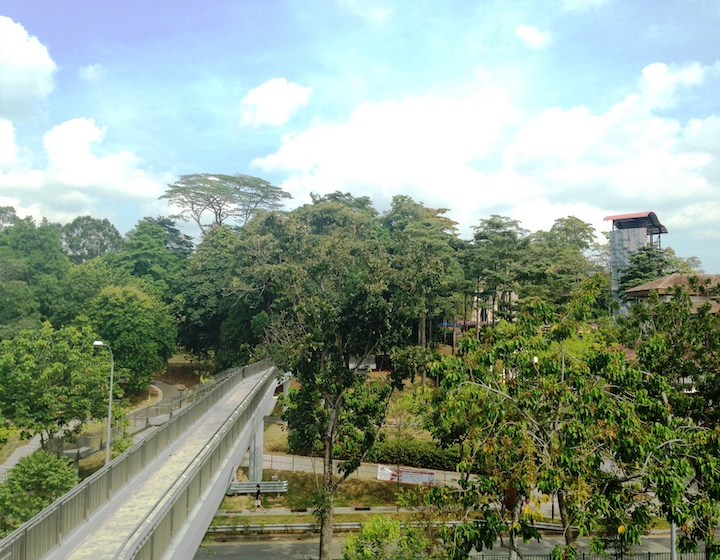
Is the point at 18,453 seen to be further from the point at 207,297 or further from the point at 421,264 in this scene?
the point at 421,264

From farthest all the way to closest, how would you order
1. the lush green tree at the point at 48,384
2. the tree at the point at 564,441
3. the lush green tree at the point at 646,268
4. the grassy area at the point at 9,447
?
the lush green tree at the point at 646,268 < the grassy area at the point at 9,447 < the lush green tree at the point at 48,384 < the tree at the point at 564,441

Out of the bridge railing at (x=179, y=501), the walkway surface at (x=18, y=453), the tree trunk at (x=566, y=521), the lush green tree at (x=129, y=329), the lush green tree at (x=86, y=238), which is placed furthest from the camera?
the lush green tree at (x=86, y=238)

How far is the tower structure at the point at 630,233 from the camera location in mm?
61650

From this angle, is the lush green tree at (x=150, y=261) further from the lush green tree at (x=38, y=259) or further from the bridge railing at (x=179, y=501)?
the bridge railing at (x=179, y=501)

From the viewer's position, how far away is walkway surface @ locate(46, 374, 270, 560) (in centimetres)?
1007

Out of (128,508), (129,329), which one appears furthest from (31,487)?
(129,329)

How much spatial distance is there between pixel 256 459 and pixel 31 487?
1062cm

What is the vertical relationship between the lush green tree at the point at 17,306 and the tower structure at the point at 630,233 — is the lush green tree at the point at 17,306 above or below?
below

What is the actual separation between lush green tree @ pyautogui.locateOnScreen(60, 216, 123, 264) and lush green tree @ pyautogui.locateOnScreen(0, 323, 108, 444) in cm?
6242

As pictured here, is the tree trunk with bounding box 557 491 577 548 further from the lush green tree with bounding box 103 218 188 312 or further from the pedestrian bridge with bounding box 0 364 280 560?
the lush green tree with bounding box 103 218 188 312

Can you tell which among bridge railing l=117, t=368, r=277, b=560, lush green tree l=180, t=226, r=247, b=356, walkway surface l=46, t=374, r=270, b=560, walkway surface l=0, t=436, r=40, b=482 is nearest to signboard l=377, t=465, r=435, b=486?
bridge railing l=117, t=368, r=277, b=560

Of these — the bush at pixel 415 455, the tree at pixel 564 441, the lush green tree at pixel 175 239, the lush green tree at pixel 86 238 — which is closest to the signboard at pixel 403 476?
the bush at pixel 415 455

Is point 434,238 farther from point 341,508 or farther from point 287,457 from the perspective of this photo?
point 341,508

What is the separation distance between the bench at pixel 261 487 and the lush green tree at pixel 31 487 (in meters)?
7.59
